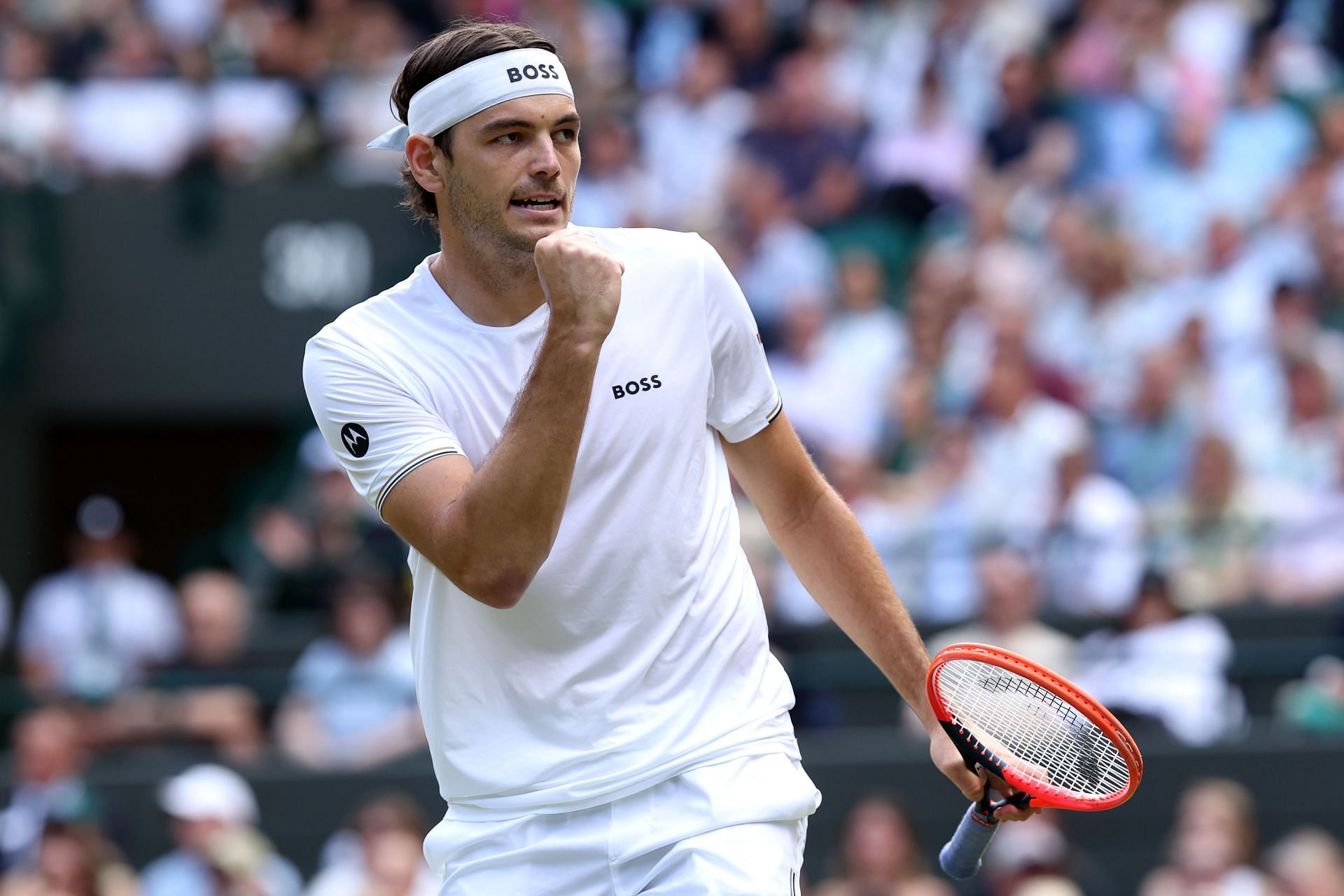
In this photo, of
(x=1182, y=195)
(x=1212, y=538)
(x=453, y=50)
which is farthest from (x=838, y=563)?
(x=1182, y=195)

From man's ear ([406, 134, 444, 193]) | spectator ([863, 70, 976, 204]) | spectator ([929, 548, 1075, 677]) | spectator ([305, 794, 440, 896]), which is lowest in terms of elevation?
spectator ([305, 794, 440, 896])

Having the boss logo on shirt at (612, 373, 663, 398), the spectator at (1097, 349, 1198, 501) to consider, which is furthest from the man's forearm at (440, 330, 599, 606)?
the spectator at (1097, 349, 1198, 501)

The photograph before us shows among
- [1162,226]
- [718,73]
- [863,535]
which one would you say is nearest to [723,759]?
[863,535]

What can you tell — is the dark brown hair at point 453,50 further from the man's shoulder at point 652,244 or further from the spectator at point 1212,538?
the spectator at point 1212,538

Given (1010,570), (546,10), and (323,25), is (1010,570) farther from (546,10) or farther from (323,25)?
(323,25)

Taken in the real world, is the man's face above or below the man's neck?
above

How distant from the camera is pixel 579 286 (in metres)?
3.26

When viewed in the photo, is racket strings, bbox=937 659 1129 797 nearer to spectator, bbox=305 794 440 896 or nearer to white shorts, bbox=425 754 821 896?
white shorts, bbox=425 754 821 896

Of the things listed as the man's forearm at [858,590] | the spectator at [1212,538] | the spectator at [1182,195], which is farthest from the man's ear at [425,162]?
the spectator at [1182,195]

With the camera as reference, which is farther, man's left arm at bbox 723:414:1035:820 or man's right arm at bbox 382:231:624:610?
man's left arm at bbox 723:414:1035:820

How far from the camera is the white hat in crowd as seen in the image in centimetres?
799

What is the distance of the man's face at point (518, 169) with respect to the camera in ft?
11.5

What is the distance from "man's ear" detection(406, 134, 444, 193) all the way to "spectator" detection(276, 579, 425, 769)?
492 cm

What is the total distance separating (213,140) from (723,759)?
8.90 meters
